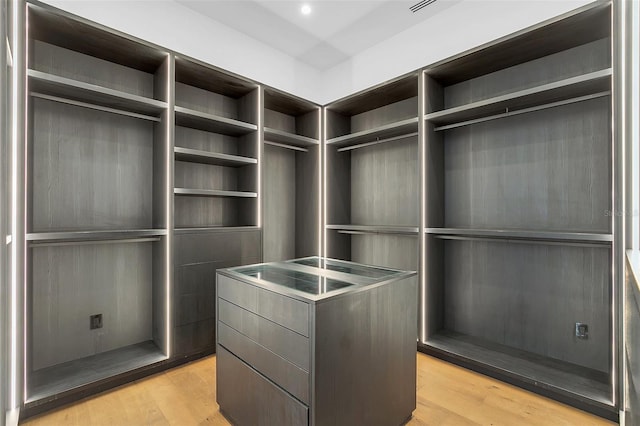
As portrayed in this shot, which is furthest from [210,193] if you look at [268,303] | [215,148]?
[268,303]

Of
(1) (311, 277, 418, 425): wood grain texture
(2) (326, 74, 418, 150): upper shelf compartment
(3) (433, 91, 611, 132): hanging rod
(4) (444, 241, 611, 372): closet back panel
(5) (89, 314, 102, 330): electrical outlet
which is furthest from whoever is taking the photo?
(2) (326, 74, 418, 150): upper shelf compartment

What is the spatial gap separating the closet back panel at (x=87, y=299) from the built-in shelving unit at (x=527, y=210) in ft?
8.22

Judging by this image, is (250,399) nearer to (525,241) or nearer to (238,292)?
(238,292)

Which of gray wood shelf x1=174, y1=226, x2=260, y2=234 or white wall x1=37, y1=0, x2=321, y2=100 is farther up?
white wall x1=37, y1=0, x2=321, y2=100

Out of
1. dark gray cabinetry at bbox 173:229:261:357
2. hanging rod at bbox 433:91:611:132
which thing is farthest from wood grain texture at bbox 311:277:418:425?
hanging rod at bbox 433:91:611:132

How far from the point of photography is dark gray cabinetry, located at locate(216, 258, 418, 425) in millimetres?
1370

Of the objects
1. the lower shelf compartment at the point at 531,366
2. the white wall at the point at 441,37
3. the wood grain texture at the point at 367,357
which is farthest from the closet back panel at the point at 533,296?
the white wall at the point at 441,37

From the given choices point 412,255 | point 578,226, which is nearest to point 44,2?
point 412,255

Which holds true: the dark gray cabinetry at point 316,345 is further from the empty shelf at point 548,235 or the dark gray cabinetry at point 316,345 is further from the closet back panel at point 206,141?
the closet back panel at point 206,141

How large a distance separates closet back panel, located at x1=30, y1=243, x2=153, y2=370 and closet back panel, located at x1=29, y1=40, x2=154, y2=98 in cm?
130

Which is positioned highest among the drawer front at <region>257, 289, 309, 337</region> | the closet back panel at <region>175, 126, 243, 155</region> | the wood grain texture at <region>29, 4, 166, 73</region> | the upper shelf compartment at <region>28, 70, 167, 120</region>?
the wood grain texture at <region>29, 4, 166, 73</region>

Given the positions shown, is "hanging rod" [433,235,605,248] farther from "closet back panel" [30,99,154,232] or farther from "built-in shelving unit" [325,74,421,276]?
"closet back panel" [30,99,154,232]

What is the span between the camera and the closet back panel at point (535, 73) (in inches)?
87.7

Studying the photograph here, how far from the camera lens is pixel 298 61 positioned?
12.3 feet
